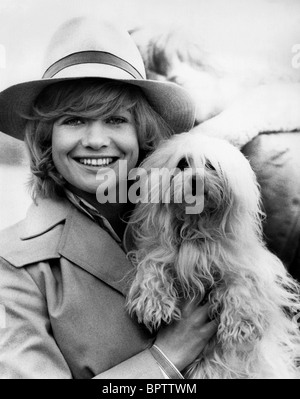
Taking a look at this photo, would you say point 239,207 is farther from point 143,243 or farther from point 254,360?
point 254,360

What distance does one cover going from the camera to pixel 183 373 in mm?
1644

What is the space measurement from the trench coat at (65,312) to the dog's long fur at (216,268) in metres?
0.08

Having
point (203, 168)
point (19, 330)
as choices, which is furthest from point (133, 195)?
point (19, 330)

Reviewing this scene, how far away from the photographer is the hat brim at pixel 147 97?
1.69 metres

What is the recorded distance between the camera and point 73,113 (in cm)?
165

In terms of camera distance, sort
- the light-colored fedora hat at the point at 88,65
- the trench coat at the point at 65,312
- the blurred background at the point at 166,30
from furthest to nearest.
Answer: the blurred background at the point at 166,30, the light-colored fedora hat at the point at 88,65, the trench coat at the point at 65,312

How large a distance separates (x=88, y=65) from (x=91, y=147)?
258 millimetres

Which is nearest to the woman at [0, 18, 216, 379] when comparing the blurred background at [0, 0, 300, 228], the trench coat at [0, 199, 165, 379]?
the trench coat at [0, 199, 165, 379]

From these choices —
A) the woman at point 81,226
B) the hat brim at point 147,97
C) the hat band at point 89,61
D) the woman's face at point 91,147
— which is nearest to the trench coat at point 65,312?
the woman at point 81,226

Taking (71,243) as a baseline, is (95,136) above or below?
above

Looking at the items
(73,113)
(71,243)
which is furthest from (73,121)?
(71,243)

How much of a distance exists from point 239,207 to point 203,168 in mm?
177

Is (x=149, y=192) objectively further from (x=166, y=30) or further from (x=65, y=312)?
(x=166, y=30)

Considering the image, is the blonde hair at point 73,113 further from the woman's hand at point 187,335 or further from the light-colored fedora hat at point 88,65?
the woman's hand at point 187,335
